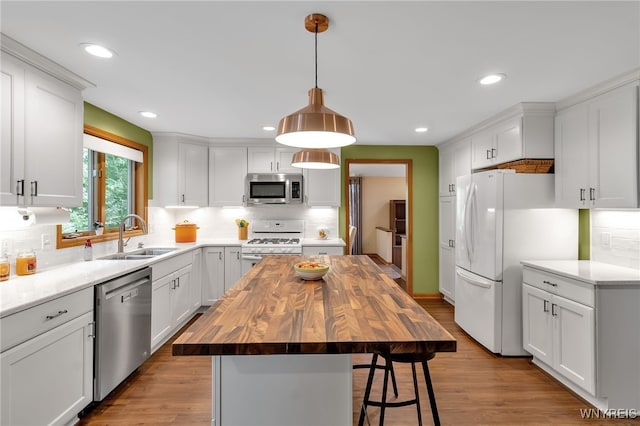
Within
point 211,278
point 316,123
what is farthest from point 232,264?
point 316,123

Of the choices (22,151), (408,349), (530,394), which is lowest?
(530,394)

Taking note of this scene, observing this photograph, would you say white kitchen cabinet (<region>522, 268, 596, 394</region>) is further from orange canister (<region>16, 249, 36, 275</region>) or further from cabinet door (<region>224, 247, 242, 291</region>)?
orange canister (<region>16, 249, 36, 275</region>)

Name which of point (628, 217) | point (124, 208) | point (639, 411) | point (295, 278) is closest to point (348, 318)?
point (295, 278)

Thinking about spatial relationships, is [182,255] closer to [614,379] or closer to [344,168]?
[344,168]

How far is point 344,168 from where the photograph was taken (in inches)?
193

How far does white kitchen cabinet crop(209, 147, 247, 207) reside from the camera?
4.54 metres

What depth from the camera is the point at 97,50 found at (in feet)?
6.49

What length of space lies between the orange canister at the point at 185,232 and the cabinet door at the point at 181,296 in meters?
0.60

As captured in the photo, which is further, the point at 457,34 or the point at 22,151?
the point at 22,151

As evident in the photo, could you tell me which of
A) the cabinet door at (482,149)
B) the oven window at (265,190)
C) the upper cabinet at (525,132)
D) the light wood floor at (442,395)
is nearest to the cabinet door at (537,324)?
the light wood floor at (442,395)

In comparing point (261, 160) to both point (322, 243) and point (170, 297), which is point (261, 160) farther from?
point (170, 297)

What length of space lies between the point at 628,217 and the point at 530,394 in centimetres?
161

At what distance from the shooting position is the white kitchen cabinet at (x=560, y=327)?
2246mm

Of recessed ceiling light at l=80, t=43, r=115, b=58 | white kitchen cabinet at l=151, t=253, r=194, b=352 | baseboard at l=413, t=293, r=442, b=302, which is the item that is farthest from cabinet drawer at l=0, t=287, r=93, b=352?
baseboard at l=413, t=293, r=442, b=302
